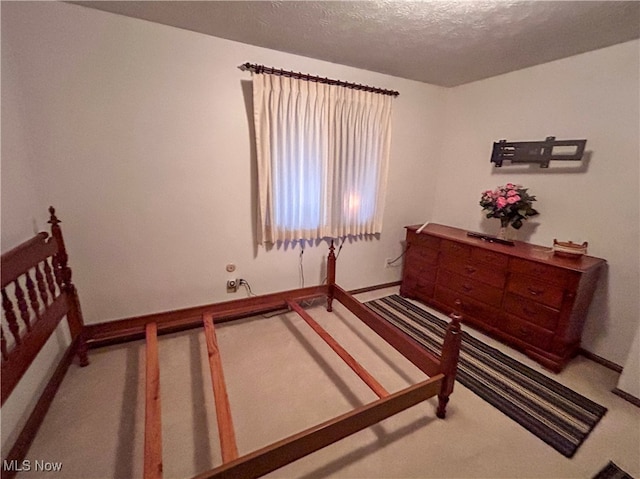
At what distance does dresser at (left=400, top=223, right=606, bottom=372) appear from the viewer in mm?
2059

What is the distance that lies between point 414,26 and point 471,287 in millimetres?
2200

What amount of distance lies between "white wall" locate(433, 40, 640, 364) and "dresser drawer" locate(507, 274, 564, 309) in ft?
1.70

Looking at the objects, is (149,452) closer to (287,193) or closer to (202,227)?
(202,227)

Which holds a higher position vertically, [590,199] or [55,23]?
[55,23]

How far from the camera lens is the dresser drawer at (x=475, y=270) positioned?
241 centimetres

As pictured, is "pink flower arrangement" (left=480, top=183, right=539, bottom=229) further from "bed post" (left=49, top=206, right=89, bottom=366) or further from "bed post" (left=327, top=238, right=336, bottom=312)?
"bed post" (left=49, top=206, right=89, bottom=366)

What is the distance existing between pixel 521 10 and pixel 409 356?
7.36 ft

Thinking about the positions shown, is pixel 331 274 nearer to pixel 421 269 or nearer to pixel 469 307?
pixel 421 269

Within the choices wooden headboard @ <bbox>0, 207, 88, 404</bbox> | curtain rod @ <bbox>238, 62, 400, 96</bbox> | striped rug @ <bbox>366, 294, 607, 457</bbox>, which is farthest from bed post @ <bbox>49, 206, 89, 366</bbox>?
striped rug @ <bbox>366, 294, 607, 457</bbox>

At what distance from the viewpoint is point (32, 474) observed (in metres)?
1.30

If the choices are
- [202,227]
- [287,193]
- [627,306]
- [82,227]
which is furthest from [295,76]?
[627,306]

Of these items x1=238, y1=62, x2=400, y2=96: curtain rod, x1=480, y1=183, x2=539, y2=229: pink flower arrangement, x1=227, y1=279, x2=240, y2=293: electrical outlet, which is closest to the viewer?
x1=238, y1=62, x2=400, y2=96: curtain rod

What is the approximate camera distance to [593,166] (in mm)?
2223

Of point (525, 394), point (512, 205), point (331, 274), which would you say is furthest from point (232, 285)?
point (512, 205)
